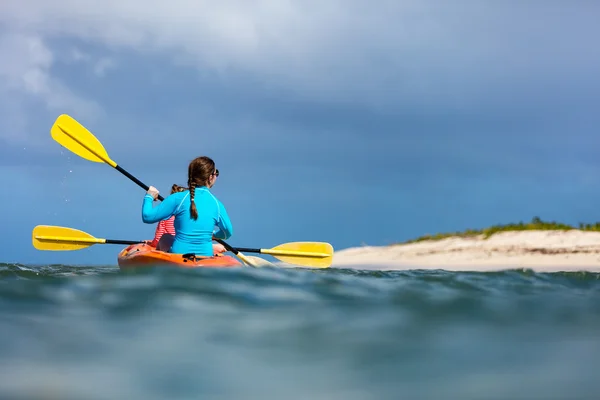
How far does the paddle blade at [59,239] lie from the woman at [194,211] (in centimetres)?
223

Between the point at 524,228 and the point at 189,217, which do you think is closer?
the point at 189,217

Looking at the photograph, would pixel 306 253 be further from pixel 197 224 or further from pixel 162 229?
pixel 197 224

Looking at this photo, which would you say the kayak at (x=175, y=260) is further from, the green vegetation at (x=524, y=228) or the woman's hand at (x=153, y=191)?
the green vegetation at (x=524, y=228)

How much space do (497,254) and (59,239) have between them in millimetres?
11337

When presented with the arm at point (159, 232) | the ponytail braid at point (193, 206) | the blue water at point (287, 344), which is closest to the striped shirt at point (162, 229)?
the arm at point (159, 232)

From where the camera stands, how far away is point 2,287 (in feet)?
18.2

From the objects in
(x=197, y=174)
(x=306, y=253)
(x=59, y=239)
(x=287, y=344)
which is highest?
(x=197, y=174)

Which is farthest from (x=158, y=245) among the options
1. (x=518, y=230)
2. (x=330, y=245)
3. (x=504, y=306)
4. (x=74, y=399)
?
(x=518, y=230)

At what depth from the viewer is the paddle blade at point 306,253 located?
9617mm

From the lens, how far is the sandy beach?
1484 cm

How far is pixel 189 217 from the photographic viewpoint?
24.9 feet

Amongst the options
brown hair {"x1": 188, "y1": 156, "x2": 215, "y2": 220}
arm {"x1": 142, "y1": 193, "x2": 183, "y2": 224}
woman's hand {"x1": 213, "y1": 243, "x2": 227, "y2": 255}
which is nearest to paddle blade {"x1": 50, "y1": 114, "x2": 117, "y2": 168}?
woman's hand {"x1": 213, "y1": 243, "x2": 227, "y2": 255}

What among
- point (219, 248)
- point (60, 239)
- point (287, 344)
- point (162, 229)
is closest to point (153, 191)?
point (162, 229)

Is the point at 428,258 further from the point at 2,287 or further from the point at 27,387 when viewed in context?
the point at 27,387
